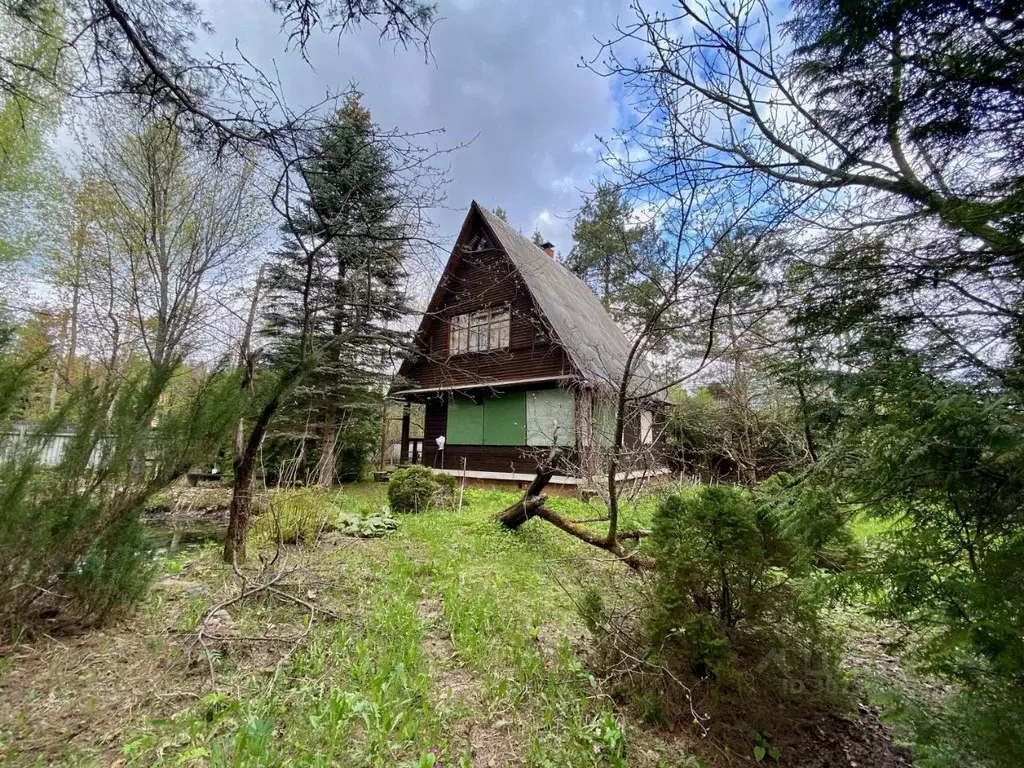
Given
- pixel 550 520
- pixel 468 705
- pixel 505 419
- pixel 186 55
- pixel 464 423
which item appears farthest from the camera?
pixel 464 423

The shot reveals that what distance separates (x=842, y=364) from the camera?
2230mm

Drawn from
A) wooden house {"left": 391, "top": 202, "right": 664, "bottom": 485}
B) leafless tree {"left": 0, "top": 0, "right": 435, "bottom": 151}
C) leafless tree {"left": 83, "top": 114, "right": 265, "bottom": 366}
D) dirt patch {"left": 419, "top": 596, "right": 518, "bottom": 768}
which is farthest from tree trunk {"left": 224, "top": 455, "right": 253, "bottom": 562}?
leafless tree {"left": 83, "top": 114, "right": 265, "bottom": 366}

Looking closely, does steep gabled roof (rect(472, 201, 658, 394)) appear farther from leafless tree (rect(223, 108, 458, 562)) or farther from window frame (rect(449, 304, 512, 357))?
leafless tree (rect(223, 108, 458, 562))

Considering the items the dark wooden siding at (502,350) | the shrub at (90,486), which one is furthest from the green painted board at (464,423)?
the shrub at (90,486)

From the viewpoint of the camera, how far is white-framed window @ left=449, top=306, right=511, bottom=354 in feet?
37.8

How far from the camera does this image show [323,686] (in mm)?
2230

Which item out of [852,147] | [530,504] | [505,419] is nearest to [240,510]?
[530,504]

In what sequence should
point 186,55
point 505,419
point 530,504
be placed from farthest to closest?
point 505,419
point 530,504
point 186,55

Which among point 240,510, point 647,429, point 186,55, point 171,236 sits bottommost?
point 240,510

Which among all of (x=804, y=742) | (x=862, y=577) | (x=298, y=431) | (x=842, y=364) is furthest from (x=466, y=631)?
(x=298, y=431)

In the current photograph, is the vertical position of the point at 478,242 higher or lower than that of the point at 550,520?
higher

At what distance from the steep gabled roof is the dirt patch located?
6.01 metres

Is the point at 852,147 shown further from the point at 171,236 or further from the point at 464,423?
the point at 171,236

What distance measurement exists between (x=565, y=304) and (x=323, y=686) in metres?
Result: 10.7
